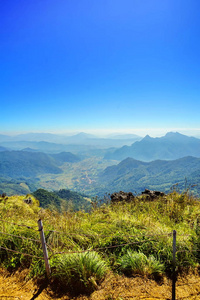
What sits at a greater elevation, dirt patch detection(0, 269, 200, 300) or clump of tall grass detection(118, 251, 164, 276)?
clump of tall grass detection(118, 251, 164, 276)

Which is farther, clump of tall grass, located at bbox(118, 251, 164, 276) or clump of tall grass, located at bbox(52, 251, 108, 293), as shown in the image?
clump of tall grass, located at bbox(118, 251, 164, 276)

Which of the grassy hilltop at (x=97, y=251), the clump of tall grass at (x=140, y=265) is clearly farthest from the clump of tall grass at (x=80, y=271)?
the clump of tall grass at (x=140, y=265)

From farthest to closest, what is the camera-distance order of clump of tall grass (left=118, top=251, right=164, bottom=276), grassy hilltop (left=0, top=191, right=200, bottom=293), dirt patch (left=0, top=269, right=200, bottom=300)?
clump of tall grass (left=118, top=251, right=164, bottom=276) → grassy hilltop (left=0, top=191, right=200, bottom=293) → dirt patch (left=0, top=269, right=200, bottom=300)

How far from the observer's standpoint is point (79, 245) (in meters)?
4.65

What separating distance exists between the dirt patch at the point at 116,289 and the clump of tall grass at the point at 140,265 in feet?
0.55

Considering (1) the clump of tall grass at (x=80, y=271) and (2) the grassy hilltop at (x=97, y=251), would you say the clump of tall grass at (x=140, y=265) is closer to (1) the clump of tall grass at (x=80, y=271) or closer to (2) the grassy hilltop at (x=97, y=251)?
(2) the grassy hilltop at (x=97, y=251)

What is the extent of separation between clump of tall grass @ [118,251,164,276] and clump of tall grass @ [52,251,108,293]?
519 millimetres

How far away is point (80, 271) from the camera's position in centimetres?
369

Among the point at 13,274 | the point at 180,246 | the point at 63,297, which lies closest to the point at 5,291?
the point at 13,274

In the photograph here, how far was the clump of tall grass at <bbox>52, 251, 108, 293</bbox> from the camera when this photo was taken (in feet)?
11.6

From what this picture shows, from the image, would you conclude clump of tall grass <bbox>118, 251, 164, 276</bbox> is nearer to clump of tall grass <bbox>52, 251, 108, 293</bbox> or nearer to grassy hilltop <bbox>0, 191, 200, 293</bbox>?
grassy hilltop <bbox>0, 191, 200, 293</bbox>

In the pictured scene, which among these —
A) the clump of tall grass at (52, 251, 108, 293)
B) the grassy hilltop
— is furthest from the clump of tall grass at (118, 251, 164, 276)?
the clump of tall grass at (52, 251, 108, 293)

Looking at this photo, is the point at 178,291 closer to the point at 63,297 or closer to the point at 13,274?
the point at 63,297

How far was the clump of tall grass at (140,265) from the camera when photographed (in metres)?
3.83
